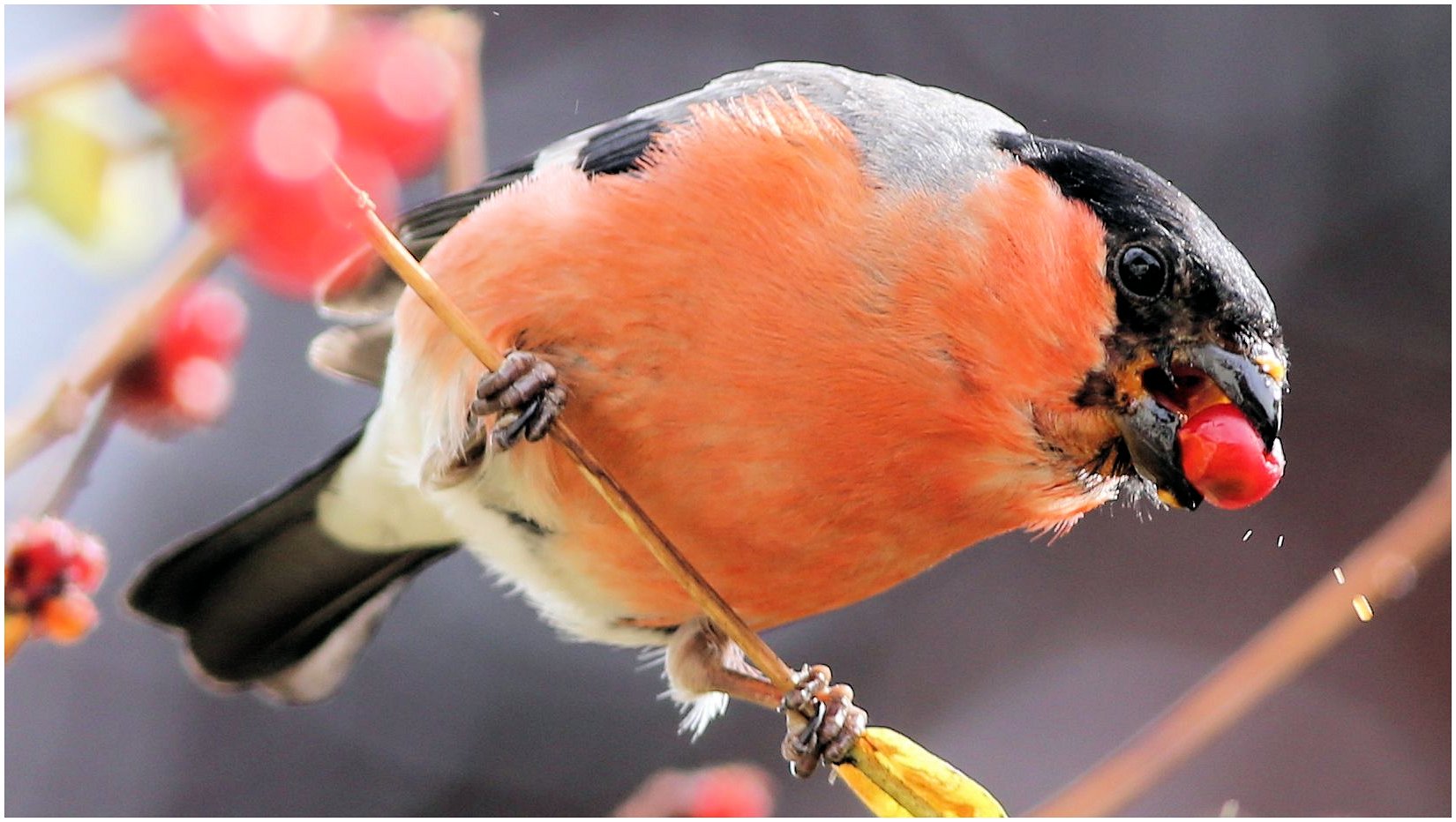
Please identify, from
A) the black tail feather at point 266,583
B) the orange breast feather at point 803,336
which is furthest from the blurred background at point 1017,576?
the orange breast feather at point 803,336

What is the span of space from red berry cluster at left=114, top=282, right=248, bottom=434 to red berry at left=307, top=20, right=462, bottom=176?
286mm

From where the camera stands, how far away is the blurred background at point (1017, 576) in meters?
2.29

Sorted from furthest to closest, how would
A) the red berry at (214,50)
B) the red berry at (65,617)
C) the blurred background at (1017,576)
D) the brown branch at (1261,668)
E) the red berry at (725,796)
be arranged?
the blurred background at (1017,576) → the red berry at (725,796) → the brown branch at (1261,668) → the red berry at (65,617) → the red berry at (214,50)

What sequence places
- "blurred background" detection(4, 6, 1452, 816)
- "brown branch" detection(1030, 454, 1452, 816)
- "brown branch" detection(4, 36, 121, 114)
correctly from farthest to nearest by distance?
"blurred background" detection(4, 6, 1452, 816) → "brown branch" detection(1030, 454, 1452, 816) → "brown branch" detection(4, 36, 121, 114)

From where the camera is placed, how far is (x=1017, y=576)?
10.0 feet

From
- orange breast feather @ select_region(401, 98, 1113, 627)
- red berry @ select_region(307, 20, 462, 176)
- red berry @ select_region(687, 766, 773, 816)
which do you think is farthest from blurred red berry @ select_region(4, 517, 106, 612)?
red berry @ select_region(687, 766, 773, 816)

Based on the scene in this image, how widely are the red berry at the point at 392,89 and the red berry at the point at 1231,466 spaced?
26.9 inches

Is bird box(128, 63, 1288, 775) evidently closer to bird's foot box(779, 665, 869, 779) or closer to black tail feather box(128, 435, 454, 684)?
bird's foot box(779, 665, 869, 779)

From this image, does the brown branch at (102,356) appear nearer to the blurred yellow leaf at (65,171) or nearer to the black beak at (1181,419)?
the blurred yellow leaf at (65,171)

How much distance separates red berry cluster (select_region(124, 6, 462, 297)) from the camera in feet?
2.94

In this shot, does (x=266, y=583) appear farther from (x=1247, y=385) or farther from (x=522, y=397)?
(x=1247, y=385)

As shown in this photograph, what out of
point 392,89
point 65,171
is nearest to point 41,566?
point 65,171

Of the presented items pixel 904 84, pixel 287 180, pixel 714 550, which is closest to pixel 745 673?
pixel 714 550

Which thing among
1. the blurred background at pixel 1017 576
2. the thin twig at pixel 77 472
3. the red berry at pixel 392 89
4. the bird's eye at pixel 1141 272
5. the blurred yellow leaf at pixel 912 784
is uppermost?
the red berry at pixel 392 89
